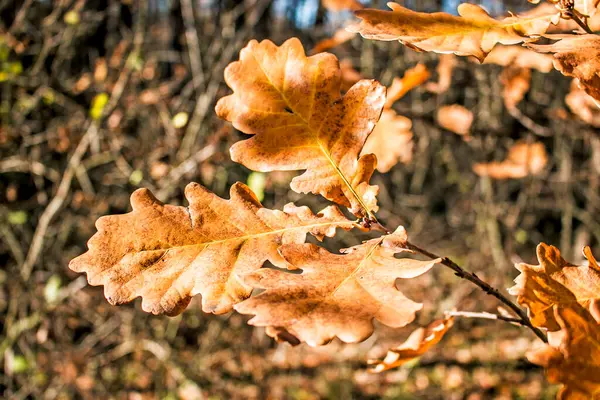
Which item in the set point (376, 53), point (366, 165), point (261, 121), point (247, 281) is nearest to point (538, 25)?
point (366, 165)

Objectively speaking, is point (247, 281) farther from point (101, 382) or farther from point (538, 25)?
point (101, 382)

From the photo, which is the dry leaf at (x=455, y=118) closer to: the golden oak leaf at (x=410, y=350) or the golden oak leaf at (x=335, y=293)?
the golden oak leaf at (x=410, y=350)

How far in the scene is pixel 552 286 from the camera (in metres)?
0.71

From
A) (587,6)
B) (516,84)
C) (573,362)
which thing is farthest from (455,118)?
(573,362)

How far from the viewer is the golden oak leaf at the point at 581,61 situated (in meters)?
0.68

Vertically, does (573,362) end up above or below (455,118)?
above

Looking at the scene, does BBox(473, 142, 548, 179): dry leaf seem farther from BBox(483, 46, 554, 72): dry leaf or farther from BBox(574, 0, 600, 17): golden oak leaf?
BBox(574, 0, 600, 17): golden oak leaf

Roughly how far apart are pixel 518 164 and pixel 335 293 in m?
2.81

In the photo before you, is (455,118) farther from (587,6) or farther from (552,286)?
(552,286)

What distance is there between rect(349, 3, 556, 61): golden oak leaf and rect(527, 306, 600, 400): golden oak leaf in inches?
12.9

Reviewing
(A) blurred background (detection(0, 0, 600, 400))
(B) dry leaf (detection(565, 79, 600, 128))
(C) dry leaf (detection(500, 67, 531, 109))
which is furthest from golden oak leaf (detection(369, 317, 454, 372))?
(C) dry leaf (detection(500, 67, 531, 109))

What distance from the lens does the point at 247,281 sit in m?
0.72

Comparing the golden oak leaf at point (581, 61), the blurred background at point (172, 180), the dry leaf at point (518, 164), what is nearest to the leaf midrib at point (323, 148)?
the golden oak leaf at point (581, 61)

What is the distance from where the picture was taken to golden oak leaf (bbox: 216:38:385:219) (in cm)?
88
